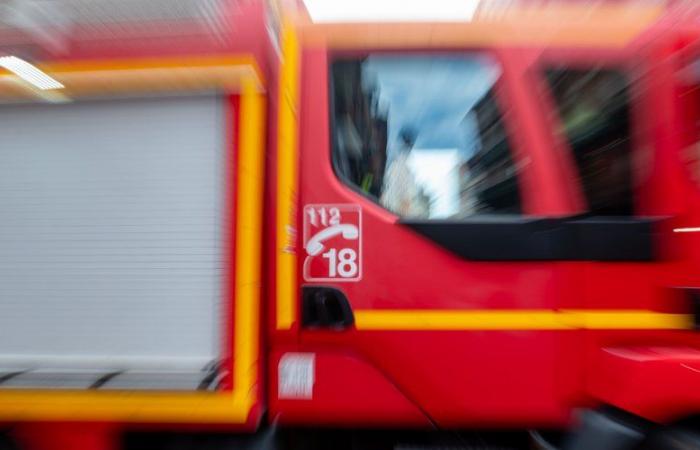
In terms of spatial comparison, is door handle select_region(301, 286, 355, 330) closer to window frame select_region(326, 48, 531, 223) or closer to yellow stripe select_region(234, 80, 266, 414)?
yellow stripe select_region(234, 80, 266, 414)

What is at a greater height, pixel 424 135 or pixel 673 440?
pixel 424 135

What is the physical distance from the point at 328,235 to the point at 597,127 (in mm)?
999

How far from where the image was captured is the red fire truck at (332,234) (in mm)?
1642

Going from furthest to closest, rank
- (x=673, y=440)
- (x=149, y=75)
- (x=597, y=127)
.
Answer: (x=597, y=127) → (x=149, y=75) → (x=673, y=440)

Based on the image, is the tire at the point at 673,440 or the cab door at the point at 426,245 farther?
the cab door at the point at 426,245

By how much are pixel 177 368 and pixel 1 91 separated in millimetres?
1086

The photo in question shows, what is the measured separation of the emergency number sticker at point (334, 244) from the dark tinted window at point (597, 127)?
79 cm

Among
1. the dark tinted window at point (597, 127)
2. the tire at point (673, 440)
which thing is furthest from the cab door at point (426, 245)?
the tire at point (673, 440)

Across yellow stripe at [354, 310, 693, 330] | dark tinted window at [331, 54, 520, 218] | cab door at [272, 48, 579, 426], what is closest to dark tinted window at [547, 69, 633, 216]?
cab door at [272, 48, 579, 426]

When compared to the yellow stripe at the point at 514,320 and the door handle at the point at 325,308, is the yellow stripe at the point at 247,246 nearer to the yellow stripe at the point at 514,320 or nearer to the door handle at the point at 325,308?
the door handle at the point at 325,308

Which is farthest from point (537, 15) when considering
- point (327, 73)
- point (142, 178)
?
point (142, 178)

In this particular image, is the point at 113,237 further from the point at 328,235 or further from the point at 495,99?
the point at 495,99

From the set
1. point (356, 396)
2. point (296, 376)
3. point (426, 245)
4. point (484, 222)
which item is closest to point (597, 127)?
point (484, 222)

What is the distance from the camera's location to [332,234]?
173cm
